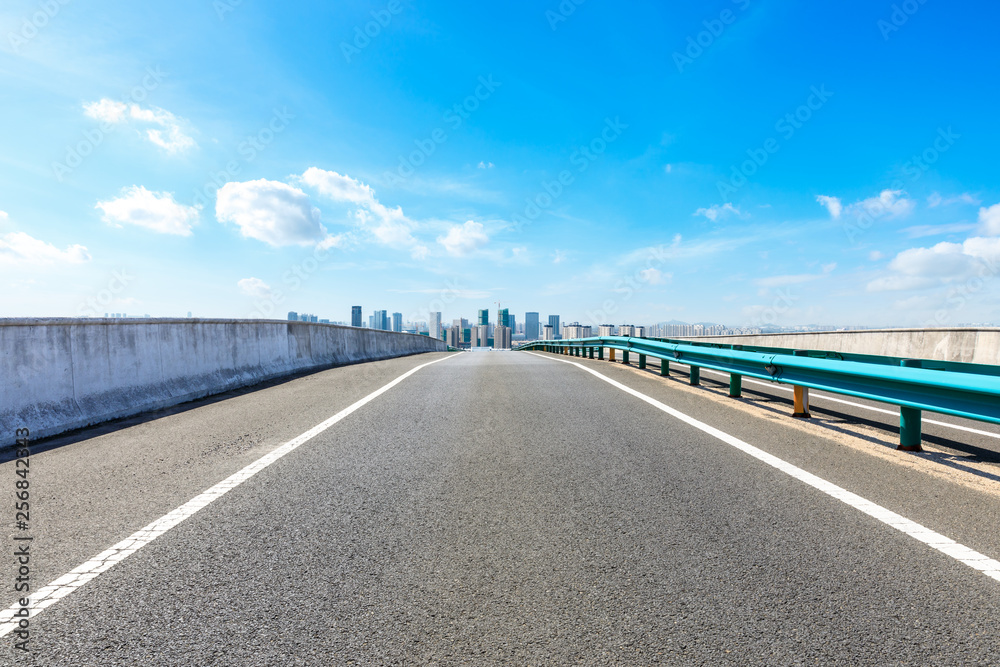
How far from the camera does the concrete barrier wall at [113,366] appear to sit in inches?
250

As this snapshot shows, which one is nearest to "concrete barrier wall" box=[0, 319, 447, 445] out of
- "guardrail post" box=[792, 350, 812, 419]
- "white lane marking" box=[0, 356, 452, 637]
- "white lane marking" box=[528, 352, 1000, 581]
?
"white lane marking" box=[0, 356, 452, 637]

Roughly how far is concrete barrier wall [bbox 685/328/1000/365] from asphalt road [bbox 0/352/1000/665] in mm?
10117

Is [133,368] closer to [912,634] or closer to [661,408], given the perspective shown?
[661,408]

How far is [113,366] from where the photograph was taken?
779cm

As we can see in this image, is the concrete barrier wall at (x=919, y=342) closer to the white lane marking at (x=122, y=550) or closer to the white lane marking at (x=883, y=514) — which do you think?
the white lane marking at (x=883, y=514)

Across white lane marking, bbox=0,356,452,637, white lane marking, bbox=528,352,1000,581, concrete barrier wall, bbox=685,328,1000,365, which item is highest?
→ concrete barrier wall, bbox=685,328,1000,365

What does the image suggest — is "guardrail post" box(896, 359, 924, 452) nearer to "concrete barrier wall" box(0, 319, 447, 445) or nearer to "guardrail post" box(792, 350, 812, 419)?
"guardrail post" box(792, 350, 812, 419)

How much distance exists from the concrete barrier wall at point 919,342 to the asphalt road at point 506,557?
33.2 ft

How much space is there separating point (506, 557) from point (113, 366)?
730 cm

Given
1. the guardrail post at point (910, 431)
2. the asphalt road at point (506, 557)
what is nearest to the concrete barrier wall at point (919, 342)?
the guardrail post at point (910, 431)

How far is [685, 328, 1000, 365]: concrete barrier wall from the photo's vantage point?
43.9ft

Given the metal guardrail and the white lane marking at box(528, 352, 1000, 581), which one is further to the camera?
the metal guardrail

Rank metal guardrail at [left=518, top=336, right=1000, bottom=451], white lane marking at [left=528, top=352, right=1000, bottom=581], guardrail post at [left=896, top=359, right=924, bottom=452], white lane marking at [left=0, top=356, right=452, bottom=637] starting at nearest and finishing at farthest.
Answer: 1. white lane marking at [left=0, top=356, right=452, bottom=637]
2. white lane marking at [left=528, top=352, right=1000, bottom=581]
3. metal guardrail at [left=518, top=336, right=1000, bottom=451]
4. guardrail post at [left=896, top=359, right=924, bottom=452]

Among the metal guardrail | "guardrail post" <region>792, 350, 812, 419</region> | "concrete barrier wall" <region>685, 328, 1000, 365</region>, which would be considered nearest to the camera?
the metal guardrail
